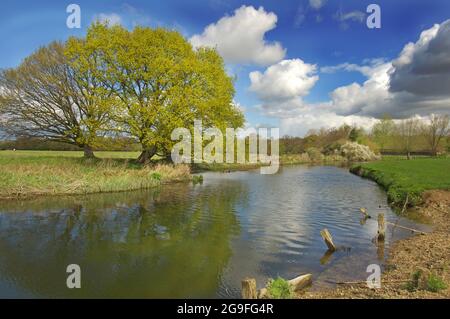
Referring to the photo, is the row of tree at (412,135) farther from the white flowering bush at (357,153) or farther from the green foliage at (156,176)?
the green foliage at (156,176)

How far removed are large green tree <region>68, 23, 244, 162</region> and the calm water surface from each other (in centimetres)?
1040

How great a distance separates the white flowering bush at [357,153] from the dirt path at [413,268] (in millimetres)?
61231

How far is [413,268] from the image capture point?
8.75m

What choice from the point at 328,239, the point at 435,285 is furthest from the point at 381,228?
the point at 435,285

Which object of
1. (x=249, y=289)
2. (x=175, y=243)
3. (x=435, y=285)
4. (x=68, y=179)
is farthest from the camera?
(x=68, y=179)

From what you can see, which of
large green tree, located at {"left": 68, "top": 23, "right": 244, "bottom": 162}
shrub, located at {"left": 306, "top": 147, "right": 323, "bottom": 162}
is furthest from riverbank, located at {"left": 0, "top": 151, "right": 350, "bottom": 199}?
shrub, located at {"left": 306, "top": 147, "right": 323, "bottom": 162}

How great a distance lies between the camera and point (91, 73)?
29.1 meters

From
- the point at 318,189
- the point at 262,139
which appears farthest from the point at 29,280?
the point at 262,139

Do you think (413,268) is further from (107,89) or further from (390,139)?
(390,139)

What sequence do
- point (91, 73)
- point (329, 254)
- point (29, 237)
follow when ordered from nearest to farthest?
point (329, 254) → point (29, 237) → point (91, 73)

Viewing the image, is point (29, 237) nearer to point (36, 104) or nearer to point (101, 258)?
point (101, 258)

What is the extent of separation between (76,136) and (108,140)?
3.59 meters

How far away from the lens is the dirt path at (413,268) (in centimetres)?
695

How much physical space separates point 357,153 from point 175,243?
68.8 metres
